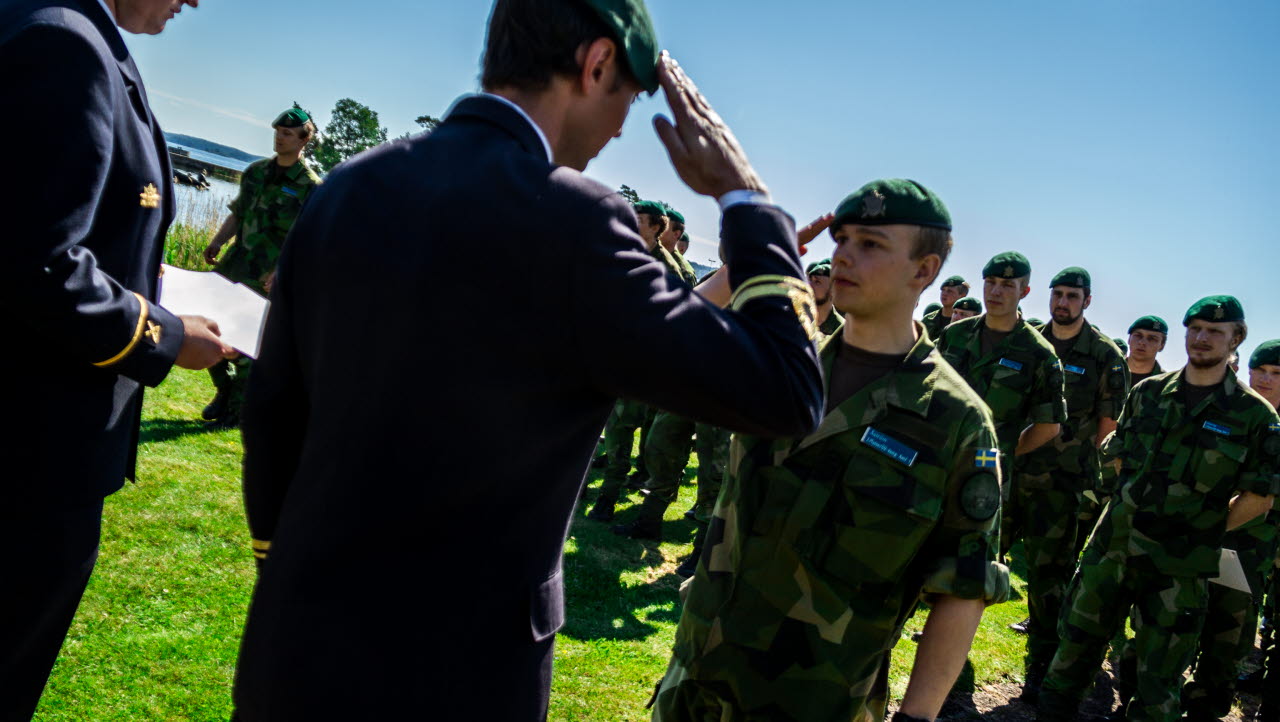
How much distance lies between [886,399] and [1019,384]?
4.78 meters

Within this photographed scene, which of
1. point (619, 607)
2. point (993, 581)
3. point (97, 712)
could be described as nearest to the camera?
point (993, 581)

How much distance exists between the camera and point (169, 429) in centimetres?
723

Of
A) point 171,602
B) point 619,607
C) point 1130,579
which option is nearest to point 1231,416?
point 1130,579

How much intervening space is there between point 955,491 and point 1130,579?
405 cm

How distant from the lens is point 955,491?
94.8 inches

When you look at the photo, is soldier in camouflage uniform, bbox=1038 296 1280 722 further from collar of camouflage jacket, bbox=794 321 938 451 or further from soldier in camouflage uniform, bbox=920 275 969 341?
soldier in camouflage uniform, bbox=920 275 969 341

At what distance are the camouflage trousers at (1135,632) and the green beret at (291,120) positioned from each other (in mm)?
7210

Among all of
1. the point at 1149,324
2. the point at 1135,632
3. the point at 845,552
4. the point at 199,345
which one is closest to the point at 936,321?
the point at 1149,324

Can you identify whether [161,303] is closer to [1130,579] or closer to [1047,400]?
[1130,579]

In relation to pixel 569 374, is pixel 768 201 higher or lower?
higher

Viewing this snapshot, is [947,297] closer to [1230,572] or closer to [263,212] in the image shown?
[1230,572]

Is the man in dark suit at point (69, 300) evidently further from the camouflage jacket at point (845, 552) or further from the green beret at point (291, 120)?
the green beret at point (291, 120)

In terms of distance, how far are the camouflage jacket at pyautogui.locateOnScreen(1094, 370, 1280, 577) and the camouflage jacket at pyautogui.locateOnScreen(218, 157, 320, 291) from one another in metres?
7.04

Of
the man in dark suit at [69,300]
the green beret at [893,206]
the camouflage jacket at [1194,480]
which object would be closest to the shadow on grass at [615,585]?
the green beret at [893,206]
